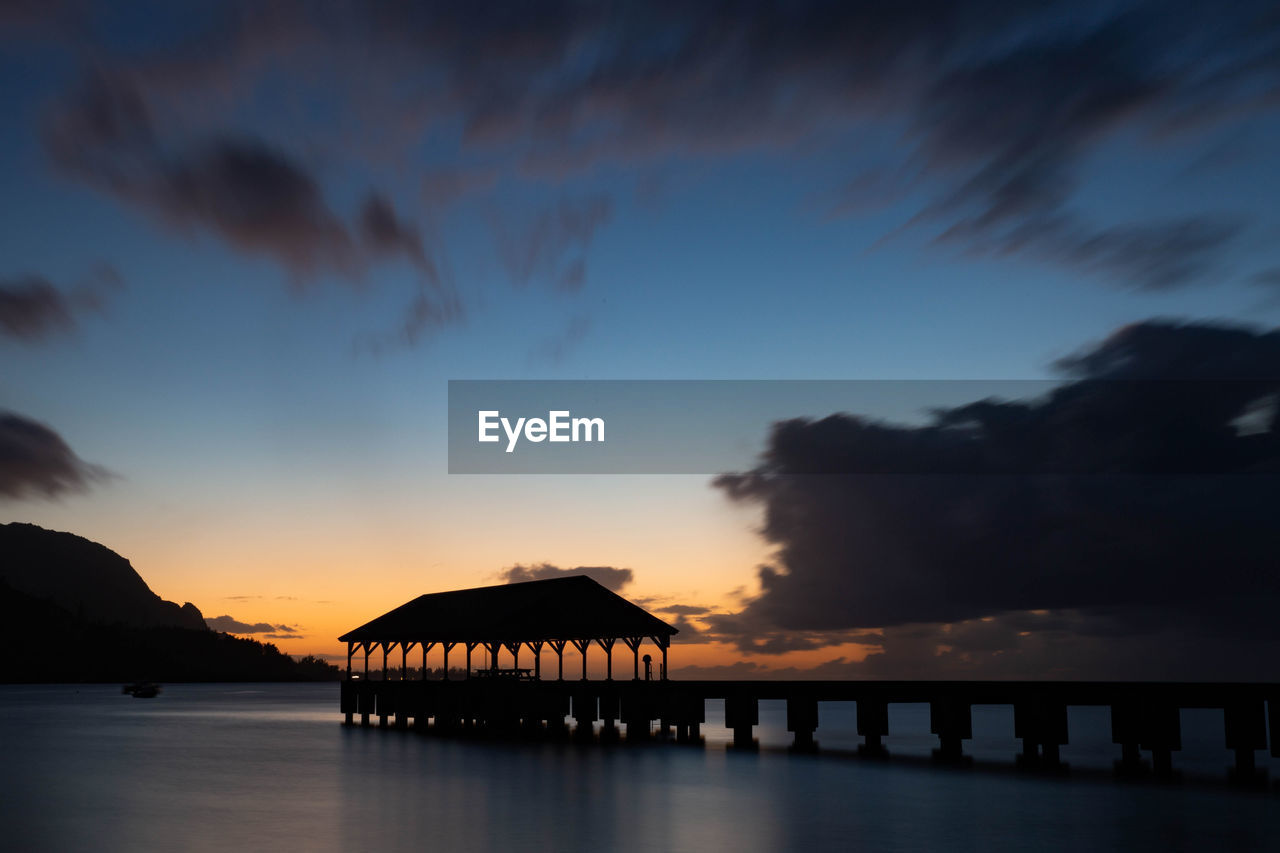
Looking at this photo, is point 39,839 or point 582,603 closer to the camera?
point 39,839

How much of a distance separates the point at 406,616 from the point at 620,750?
1982cm

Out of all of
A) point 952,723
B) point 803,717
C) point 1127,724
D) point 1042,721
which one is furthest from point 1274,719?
point 803,717

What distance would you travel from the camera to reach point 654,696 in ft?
177

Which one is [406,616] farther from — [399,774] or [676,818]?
[676,818]

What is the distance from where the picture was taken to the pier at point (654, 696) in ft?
131

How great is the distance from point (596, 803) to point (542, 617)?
21628 millimetres

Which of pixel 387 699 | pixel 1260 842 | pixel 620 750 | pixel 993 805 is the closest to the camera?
pixel 1260 842

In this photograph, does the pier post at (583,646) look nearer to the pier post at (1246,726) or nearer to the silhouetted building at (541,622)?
the silhouetted building at (541,622)

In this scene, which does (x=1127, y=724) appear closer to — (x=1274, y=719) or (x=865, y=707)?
(x=1274, y=719)

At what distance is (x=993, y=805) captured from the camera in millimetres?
31094

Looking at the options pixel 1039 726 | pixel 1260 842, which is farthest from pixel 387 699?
pixel 1260 842

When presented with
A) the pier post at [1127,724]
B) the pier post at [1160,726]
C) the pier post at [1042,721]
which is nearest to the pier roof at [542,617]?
the pier post at [1042,721]

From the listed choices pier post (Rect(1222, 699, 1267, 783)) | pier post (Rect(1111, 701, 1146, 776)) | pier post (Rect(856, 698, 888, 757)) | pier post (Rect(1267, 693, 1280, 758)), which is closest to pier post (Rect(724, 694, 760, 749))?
pier post (Rect(856, 698, 888, 757))

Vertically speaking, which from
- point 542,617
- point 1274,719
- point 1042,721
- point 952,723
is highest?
point 542,617
